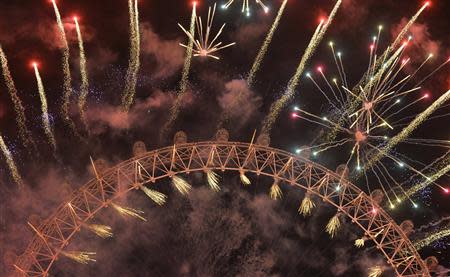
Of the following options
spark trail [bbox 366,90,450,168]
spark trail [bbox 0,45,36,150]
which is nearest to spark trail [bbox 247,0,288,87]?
spark trail [bbox 366,90,450,168]

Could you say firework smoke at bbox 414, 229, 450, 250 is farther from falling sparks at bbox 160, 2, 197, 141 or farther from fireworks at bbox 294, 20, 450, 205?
falling sparks at bbox 160, 2, 197, 141

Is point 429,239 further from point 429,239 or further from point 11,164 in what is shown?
point 11,164

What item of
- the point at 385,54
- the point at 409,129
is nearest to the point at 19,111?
the point at 385,54

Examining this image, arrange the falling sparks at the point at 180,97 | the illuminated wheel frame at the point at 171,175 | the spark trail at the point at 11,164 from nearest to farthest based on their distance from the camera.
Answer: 1. the illuminated wheel frame at the point at 171,175
2. the spark trail at the point at 11,164
3. the falling sparks at the point at 180,97

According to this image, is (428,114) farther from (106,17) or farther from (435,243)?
(106,17)

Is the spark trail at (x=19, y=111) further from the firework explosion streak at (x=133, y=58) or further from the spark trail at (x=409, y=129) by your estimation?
the spark trail at (x=409, y=129)

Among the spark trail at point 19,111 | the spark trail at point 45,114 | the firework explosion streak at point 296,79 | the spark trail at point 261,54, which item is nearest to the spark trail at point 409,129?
the firework explosion streak at point 296,79

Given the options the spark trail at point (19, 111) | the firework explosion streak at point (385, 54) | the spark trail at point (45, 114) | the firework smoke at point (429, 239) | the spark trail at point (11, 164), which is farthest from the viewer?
the firework smoke at point (429, 239)
